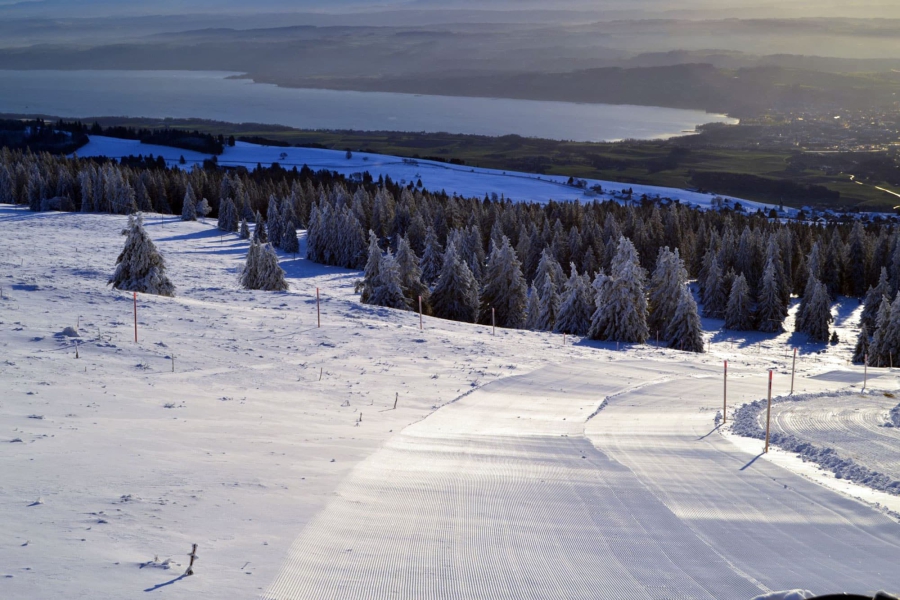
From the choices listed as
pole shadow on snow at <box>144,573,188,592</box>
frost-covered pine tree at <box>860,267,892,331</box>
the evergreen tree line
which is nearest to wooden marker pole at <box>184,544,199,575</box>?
pole shadow on snow at <box>144,573,188,592</box>

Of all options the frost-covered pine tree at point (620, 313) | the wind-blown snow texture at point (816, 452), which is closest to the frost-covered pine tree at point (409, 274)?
the frost-covered pine tree at point (620, 313)

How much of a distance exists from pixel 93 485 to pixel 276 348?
10.8m

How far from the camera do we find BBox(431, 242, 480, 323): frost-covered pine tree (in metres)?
44.4

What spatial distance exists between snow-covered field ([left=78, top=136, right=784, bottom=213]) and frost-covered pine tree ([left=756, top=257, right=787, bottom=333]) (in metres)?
56.6

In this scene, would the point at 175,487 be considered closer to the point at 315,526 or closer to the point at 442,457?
the point at 315,526

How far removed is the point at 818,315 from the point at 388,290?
37.4 meters

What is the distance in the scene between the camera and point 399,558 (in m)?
7.38

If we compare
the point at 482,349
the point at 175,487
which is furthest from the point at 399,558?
the point at 482,349

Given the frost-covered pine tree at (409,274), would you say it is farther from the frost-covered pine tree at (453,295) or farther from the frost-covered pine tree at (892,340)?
the frost-covered pine tree at (892,340)

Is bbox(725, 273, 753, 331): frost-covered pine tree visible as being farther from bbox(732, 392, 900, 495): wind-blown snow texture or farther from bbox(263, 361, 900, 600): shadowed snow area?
bbox(263, 361, 900, 600): shadowed snow area

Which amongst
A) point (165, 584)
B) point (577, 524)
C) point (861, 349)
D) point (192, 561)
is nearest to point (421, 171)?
point (861, 349)

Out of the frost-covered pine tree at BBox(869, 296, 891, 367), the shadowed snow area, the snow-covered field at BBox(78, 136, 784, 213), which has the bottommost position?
the frost-covered pine tree at BBox(869, 296, 891, 367)

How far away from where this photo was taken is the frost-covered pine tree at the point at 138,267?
2845 cm

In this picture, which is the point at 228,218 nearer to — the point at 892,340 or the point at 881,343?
the point at 881,343
